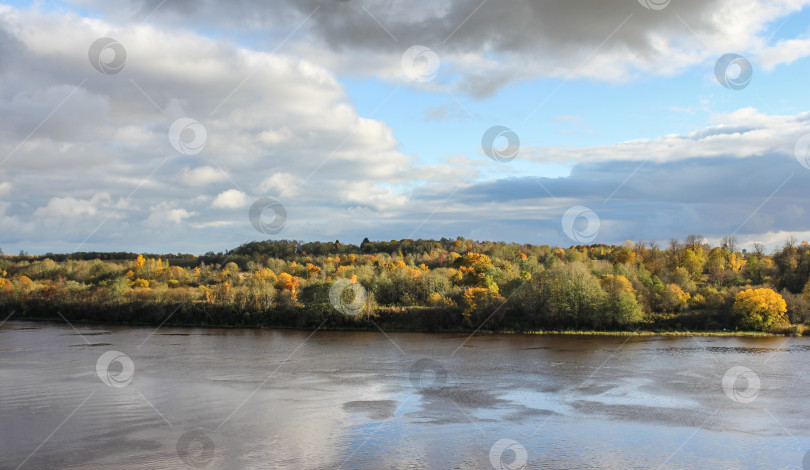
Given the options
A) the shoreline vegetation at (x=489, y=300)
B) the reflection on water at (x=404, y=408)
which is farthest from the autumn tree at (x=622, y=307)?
the reflection on water at (x=404, y=408)

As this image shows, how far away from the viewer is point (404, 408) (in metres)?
26.1

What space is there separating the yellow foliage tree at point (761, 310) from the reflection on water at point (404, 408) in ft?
39.3

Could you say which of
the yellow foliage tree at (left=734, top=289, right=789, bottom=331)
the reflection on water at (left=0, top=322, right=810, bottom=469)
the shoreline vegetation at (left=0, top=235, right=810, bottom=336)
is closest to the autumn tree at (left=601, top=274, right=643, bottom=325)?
the shoreline vegetation at (left=0, top=235, right=810, bottom=336)

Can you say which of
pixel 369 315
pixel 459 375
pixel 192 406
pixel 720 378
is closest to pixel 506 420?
pixel 459 375

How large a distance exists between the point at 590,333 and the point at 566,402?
3323 cm

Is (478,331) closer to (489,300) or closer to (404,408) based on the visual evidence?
(489,300)

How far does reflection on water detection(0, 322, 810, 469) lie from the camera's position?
1962cm

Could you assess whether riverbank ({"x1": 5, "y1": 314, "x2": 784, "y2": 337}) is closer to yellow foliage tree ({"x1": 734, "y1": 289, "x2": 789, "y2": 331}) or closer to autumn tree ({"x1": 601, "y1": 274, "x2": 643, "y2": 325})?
yellow foliage tree ({"x1": 734, "y1": 289, "x2": 789, "y2": 331})

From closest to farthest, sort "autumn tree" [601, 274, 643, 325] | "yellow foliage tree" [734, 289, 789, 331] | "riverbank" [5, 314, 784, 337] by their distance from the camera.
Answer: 1. "riverbank" [5, 314, 784, 337]
2. "yellow foliage tree" [734, 289, 789, 331]
3. "autumn tree" [601, 274, 643, 325]

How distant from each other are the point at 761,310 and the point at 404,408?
Result: 1830 inches

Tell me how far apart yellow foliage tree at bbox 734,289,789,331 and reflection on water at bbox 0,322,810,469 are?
472 inches

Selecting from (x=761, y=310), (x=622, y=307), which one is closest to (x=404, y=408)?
(x=622, y=307)

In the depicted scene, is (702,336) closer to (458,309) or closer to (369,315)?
(458,309)

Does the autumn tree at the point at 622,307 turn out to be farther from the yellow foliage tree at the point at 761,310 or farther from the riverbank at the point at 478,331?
the yellow foliage tree at the point at 761,310
